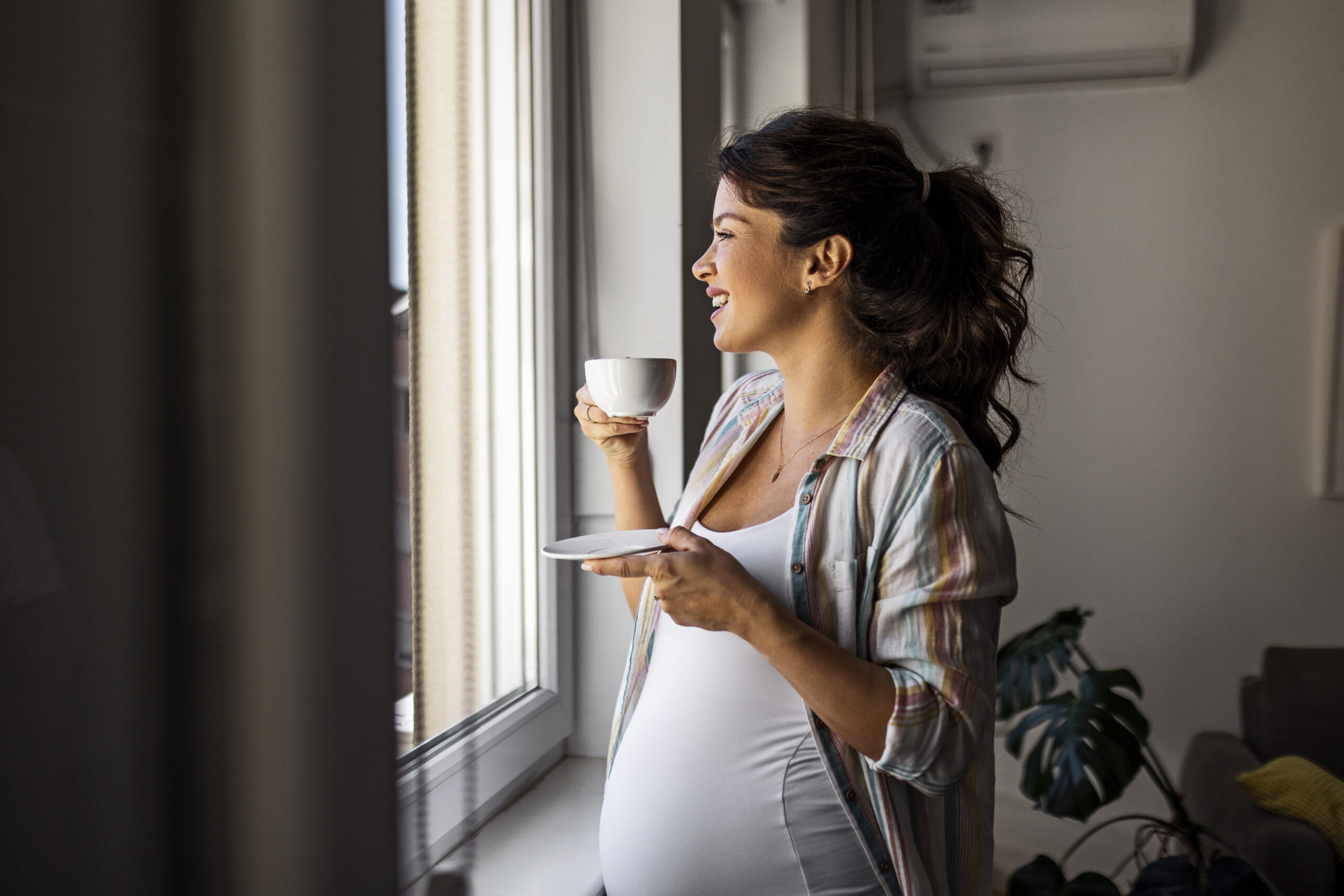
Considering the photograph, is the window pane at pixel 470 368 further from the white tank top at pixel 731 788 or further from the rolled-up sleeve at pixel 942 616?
the rolled-up sleeve at pixel 942 616

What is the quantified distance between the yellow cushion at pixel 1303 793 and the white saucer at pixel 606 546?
6.61 feet

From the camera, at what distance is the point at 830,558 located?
0.90m

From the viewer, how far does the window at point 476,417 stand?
768mm

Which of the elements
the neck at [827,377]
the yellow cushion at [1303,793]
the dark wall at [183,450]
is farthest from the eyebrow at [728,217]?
the yellow cushion at [1303,793]

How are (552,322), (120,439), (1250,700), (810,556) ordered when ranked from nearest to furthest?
(120,439)
(810,556)
(552,322)
(1250,700)

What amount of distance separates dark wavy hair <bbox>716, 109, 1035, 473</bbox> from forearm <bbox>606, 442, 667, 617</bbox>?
314 mm

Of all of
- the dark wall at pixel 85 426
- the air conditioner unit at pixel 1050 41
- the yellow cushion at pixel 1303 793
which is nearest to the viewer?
the dark wall at pixel 85 426

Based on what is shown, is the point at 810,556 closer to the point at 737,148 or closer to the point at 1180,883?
the point at 737,148

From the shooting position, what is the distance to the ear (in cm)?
102

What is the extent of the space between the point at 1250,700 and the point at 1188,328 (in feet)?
3.90

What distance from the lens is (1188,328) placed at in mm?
2898

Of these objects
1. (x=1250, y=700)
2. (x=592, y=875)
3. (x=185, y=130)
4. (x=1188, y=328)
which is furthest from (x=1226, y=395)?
(x=185, y=130)

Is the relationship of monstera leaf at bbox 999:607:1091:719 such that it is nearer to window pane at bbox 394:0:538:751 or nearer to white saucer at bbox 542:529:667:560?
window pane at bbox 394:0:538:751

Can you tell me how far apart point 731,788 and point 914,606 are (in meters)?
0.27
